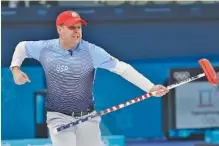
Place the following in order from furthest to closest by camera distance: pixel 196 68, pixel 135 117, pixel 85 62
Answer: pixel 135 117
pixel 196 68
pixel 85 62

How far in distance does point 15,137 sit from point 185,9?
2.32 meters

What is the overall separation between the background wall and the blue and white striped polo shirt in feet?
7.59

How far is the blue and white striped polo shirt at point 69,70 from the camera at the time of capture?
230 inches

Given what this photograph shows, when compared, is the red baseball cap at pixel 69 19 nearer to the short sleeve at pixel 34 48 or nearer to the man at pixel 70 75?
the man at pixel 70 75

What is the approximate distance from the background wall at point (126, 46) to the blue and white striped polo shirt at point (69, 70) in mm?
2313

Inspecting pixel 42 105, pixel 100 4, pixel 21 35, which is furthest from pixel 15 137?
pixel 100 4

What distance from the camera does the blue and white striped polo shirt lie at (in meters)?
5.84

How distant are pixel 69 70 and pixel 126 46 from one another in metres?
2.66

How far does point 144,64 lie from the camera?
8539 millimetres

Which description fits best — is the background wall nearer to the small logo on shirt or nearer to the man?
Answer: the man

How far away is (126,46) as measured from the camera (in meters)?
8.44

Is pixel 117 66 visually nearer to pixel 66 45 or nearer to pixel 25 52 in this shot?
pixel 66 45

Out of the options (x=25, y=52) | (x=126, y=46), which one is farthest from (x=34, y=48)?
(x=126, y=46)

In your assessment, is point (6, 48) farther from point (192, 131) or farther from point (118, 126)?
point (192, 131)
